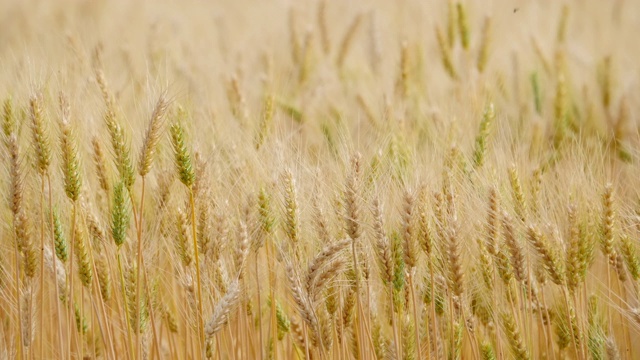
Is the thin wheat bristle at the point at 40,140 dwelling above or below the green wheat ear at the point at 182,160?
above

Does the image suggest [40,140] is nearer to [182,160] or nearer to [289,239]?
[182,160]

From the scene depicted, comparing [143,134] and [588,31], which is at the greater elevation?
[588,31]

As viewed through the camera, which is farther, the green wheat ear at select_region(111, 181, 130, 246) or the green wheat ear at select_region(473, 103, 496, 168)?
the green wheat ear at select_region(473, 103, 496, 168)

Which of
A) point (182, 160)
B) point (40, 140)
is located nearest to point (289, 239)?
point (182, 160)

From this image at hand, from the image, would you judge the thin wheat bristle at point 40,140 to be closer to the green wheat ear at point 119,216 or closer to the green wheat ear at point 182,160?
the green wheat ear at point 119,216

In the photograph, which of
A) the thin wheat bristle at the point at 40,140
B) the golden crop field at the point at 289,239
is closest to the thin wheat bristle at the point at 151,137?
the golden crop field at the point at 289,239

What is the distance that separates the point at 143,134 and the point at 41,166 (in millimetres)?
258

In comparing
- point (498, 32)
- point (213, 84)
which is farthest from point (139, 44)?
point (498, 32)

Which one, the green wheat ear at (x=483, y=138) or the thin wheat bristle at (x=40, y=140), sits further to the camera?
the green wheat ear at (x=483, y=138)

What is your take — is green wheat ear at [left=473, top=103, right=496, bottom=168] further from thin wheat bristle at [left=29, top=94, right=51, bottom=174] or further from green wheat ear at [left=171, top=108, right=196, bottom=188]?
thin wheat bristle at [left=29, top=94, right=51, bottom=174]

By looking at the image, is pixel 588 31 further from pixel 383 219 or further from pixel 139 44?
pixel 383 219

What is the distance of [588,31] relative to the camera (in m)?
4.81

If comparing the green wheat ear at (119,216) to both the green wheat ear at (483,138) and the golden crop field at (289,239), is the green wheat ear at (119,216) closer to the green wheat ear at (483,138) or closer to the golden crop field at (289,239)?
the golden crop field at (289,239)

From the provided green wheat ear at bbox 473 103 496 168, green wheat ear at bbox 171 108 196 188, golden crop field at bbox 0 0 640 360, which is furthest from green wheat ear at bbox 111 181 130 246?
green wheat ear at bbox 473 103 496 168
